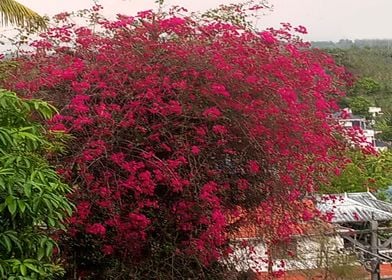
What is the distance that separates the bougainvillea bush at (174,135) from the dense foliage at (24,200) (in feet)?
2.75

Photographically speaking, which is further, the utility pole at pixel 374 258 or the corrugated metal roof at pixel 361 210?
the corrugated metal roof at pixel 361 210

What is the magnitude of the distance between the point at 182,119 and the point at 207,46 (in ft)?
2.01

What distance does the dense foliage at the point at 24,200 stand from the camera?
2.50 meters

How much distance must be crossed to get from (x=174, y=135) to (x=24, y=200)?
5.48ft

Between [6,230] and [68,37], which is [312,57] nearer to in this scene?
[68,37]

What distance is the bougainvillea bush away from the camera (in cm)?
386

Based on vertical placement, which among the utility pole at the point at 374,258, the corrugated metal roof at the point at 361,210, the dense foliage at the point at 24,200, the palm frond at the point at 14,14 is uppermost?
the palm frond at the point at 14,14

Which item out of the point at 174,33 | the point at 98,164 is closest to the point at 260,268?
the point at 98,164

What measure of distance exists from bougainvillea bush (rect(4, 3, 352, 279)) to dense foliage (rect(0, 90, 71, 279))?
84 centimetres

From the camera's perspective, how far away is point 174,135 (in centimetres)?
406

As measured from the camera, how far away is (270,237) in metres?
4.37

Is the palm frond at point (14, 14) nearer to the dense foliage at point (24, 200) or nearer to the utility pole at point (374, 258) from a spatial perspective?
the dense foliage at point (24, 200)

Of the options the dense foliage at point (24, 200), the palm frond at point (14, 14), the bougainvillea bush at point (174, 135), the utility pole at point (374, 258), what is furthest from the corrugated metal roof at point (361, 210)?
the dense foliage at point (24, 200)

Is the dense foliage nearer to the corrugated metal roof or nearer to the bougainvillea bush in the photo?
the bougainvillea bush
